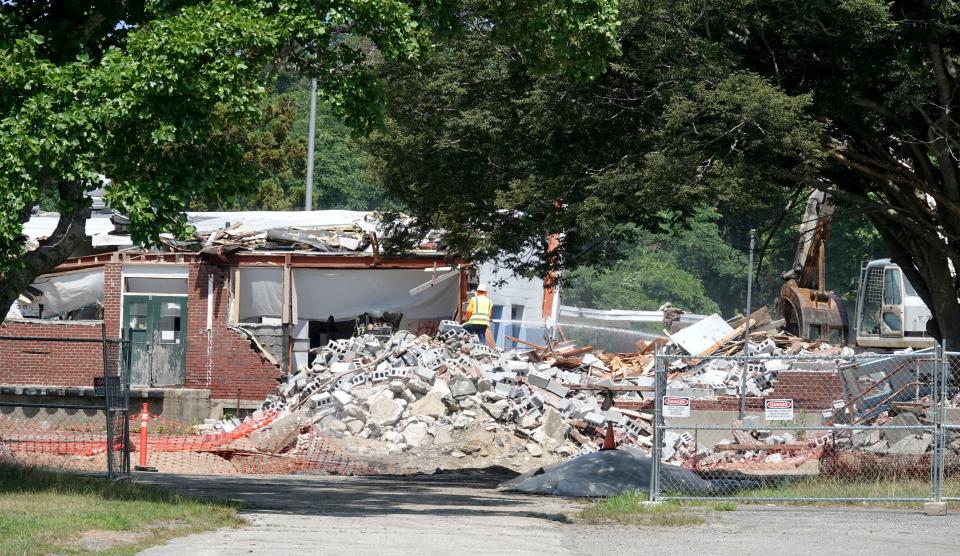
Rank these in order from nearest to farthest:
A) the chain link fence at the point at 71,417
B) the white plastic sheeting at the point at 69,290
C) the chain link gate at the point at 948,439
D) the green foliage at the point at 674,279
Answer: the chain link gate at the point at 948,439 < the chain link fence at the point at 71,417 < the white plastic sheeting at the point at 69,290 < the green foliage at the point at 674,279

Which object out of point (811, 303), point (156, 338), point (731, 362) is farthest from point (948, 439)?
point (156, 338)

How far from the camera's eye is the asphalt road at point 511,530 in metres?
11.2

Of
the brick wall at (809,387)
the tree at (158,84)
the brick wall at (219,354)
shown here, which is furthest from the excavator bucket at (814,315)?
the tree at (158,84)

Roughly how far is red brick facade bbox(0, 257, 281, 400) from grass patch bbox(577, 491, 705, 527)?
16.4 meters

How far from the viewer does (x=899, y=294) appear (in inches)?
1344

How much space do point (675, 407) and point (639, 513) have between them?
4.34 ft

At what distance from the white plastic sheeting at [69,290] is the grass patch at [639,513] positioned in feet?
68.4

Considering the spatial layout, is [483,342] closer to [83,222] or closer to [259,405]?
[259,405]

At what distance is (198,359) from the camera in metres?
30.3

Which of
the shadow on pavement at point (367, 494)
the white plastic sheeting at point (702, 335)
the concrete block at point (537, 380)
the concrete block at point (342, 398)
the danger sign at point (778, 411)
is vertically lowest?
the shadow on pavement at point (367, 494)

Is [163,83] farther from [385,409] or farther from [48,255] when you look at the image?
[385,409]

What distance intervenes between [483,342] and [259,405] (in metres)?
5.35

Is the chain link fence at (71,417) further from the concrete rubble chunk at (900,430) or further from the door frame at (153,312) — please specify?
the concrete rubble chunk at (900,430)

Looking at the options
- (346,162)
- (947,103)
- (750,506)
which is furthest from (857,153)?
(346,162)
